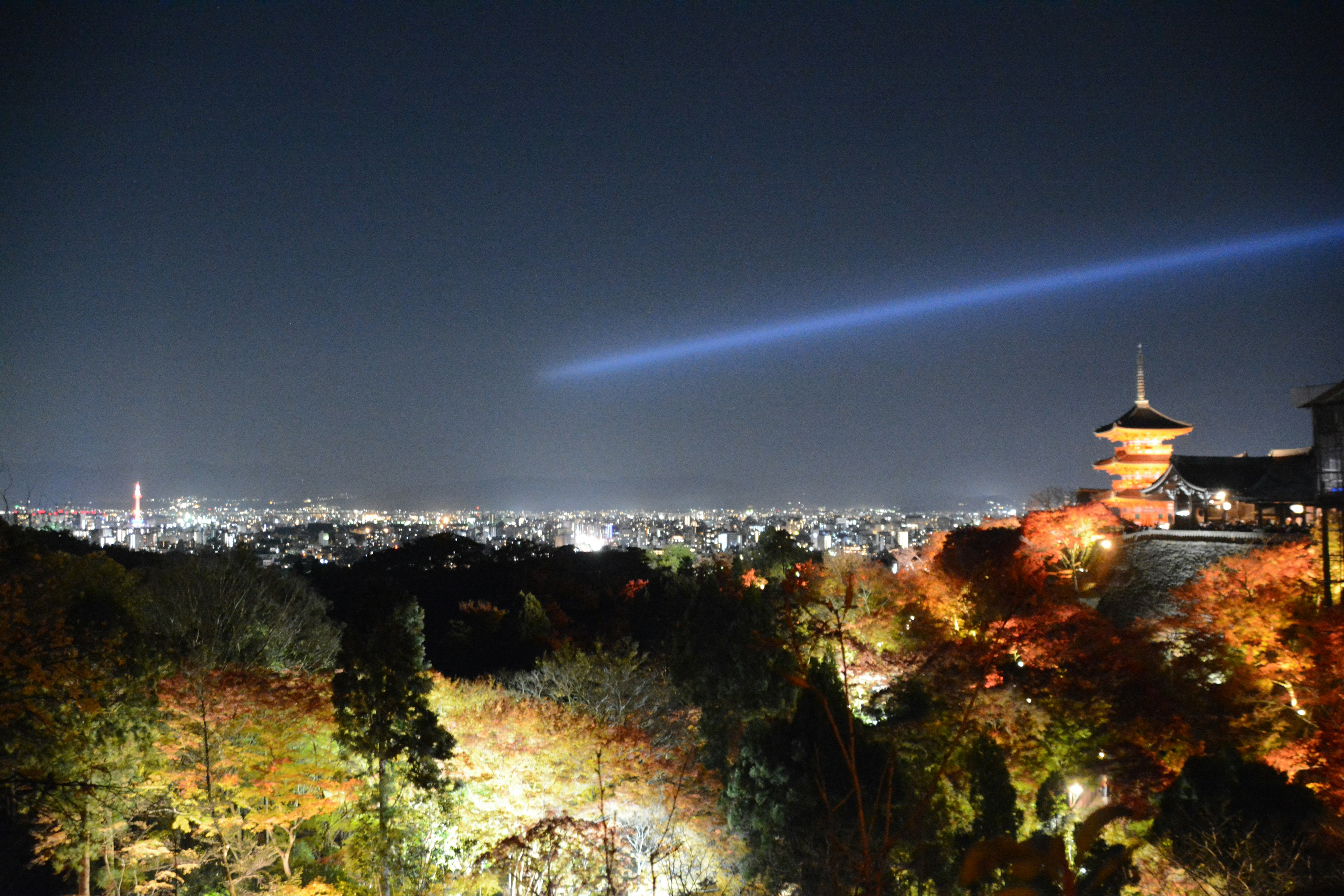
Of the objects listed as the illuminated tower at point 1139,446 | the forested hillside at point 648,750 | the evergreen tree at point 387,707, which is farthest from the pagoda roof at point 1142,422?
the evergreen tree at point 387,707

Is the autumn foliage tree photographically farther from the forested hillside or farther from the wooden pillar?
the wooden pillar

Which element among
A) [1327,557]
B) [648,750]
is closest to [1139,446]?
[1327,557]

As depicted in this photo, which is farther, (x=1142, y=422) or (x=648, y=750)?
(x=1142, y=422)

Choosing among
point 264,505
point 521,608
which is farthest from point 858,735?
point 264,505

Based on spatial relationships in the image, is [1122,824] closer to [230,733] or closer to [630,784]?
[630,784]

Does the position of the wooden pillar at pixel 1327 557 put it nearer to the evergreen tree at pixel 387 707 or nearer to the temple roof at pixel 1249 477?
the temple roof at pixel 1249 477

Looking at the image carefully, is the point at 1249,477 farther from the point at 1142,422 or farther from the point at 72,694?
the point at 72,694
